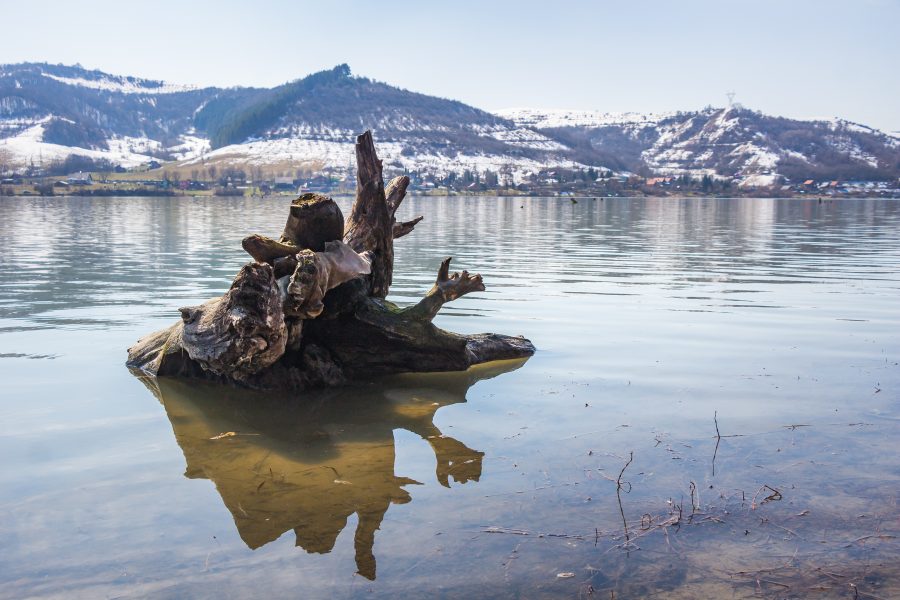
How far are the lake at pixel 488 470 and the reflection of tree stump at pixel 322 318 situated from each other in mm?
502

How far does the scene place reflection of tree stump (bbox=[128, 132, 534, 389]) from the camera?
10.1m

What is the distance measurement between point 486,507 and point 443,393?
474 centimetres

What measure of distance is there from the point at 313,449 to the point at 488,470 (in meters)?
2.25

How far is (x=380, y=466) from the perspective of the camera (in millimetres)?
8602

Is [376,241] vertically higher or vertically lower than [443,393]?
higher

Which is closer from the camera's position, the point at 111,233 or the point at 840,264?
the point at 840,264

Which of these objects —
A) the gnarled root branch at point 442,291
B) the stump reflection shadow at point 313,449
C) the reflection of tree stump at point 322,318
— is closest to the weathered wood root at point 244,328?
the reflection of tree stump at point 322,318

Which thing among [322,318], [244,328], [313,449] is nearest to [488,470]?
[313,449]

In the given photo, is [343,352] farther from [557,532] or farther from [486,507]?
[557,532]

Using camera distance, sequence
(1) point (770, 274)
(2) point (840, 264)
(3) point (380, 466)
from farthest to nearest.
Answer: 1. (2) point (840, 264)
2. (1) point (770, 274)
3. (3) point (380, 466)

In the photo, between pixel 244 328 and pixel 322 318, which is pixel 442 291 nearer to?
pixel 322 318

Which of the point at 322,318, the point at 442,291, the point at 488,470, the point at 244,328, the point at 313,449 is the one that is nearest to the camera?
the point at 488,470

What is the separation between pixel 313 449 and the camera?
30.1ft

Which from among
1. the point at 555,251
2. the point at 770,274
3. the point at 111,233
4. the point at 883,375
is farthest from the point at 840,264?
the point at 111,233
